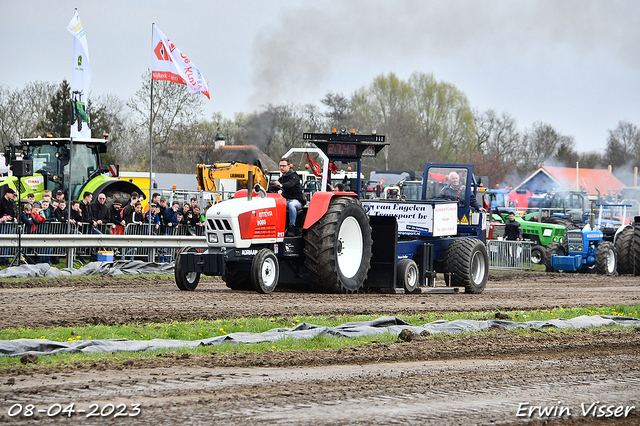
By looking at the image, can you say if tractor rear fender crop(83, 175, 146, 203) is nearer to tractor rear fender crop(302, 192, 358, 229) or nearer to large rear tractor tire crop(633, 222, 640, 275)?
tractor rear fender crop(302, 192, 358, 229)

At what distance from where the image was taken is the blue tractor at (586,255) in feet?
78.0

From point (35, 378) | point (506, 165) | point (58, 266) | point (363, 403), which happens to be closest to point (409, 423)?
point (363, 403)

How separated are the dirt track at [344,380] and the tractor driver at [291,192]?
3.06 m

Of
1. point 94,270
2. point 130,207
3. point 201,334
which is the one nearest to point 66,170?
point 130,207

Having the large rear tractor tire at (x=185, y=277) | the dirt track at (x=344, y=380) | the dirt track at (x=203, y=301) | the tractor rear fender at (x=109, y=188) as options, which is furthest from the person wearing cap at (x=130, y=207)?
the dirt track at (x=344, y=380)

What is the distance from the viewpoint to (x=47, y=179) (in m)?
21.4

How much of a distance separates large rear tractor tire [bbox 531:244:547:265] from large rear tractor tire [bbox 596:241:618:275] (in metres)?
3.02

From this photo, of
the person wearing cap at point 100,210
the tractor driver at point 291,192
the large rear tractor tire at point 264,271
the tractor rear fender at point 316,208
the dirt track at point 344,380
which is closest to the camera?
the dirt track at point 344,380

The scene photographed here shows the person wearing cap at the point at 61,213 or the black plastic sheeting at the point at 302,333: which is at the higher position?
the person wearing cap at the point at 61,213

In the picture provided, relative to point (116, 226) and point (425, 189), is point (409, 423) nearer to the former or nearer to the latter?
point (425, 189)

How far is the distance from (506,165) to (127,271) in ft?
213

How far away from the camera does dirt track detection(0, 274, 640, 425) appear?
495cm

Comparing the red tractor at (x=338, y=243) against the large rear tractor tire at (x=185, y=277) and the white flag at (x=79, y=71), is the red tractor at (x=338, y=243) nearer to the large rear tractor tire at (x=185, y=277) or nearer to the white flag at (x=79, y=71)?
the large rear tractor tire at (x=185, y=277)

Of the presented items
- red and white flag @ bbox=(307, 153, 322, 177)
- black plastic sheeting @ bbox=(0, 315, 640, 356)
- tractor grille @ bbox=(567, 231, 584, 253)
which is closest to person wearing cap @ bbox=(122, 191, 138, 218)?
red and white flag @ bbox=(307, 153, 322, 177)
